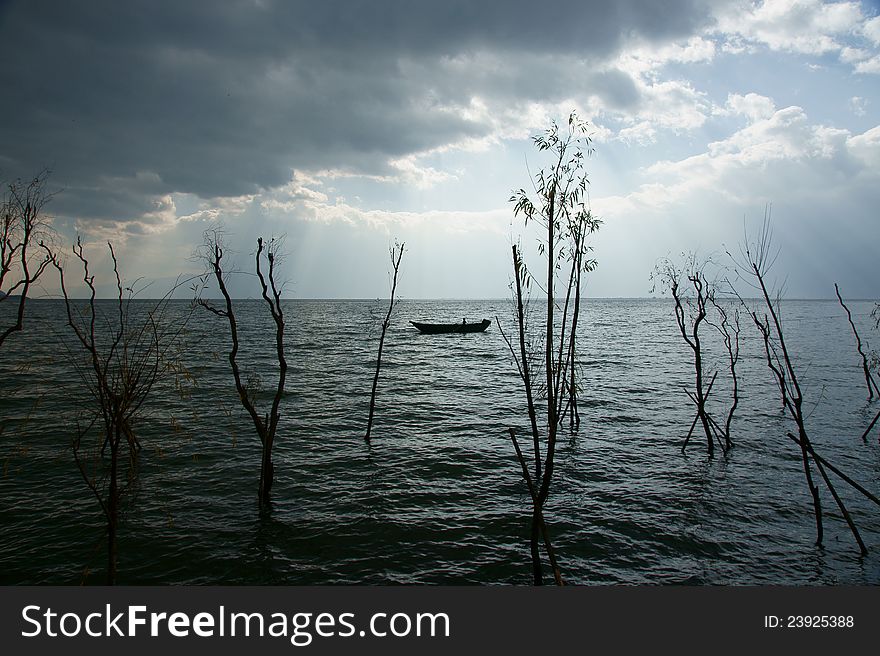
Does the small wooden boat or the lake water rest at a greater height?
the small wooden boat

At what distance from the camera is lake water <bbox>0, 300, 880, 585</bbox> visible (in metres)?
9.77

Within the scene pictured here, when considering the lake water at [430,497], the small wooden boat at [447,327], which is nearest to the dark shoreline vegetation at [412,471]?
the lake water at [430,497]

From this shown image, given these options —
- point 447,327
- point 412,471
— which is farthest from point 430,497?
point 447,327

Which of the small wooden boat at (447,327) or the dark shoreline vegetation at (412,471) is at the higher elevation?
the small wooden boat at (447,327)

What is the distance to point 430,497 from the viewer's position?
13492 millimetres

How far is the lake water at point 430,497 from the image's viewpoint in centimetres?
977

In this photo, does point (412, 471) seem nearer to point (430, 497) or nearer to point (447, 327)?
point (430, 497)

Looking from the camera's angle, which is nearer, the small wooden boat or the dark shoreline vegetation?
the dark shoreline vegetation

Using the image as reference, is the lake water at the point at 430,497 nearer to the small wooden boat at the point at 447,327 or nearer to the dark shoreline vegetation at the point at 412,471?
the dark shoreline vegetation at the point at 412,471

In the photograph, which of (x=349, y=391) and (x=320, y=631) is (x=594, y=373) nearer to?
(x=349, y=391)

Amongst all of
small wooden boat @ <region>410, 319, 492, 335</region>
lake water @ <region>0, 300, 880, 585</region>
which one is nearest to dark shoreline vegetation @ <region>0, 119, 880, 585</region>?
lake water @ <region>0, 300, 880, 585</region>

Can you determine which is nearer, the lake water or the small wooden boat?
the lake water

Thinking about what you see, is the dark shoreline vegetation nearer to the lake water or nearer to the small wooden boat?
the lake water

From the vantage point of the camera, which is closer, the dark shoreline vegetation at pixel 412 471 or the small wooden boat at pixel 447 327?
the dark shoreline vegetation at pixel 412 471
